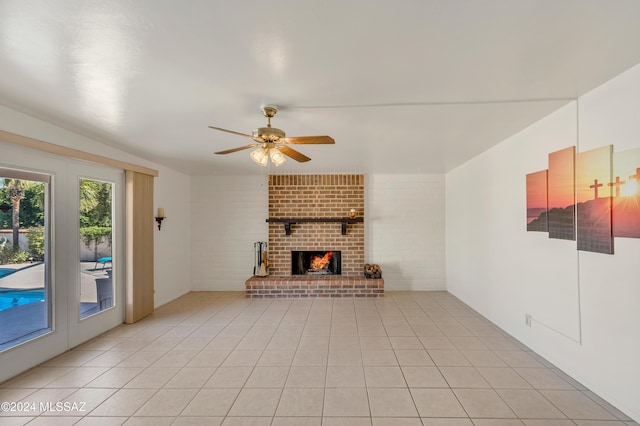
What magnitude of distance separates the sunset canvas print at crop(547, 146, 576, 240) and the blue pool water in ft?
15.9

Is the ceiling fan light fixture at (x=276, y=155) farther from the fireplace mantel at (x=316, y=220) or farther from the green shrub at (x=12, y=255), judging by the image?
the fireplace mantel at (x=316, y=220)

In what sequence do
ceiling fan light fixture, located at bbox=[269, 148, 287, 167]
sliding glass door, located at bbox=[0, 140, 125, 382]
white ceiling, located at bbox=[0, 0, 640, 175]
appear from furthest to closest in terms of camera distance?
sliding glass door, located at bbox=[0, 140, 125, 382] → ceiling fan light fixture, located at bbox=[269, 148, 287, 167] → white ceiling, located at bbox=[0, 0, 640, 175]

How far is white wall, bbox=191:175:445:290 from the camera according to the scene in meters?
5.24

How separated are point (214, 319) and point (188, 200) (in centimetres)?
258

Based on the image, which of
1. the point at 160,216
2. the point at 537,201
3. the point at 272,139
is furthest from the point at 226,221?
the point at 537,201

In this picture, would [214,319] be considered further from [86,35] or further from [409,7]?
[409,7]

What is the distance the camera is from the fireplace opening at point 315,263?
5336 millimetres

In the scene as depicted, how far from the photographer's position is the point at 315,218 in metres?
5.25

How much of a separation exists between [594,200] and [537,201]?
25.3 inches

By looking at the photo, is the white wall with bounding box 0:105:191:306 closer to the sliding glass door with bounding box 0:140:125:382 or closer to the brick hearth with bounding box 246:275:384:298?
the sliding glass door with bounding box 0:140:125:382

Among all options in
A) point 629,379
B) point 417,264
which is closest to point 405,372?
point 629,379

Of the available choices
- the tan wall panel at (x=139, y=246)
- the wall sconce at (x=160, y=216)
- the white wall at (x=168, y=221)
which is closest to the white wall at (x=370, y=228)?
the white wall at (x=168, y=221)

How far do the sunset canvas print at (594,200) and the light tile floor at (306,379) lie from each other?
118cm

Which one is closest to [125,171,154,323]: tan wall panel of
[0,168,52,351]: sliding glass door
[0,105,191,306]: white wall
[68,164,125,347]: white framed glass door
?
[68,164,125,347]: white framed glass door
